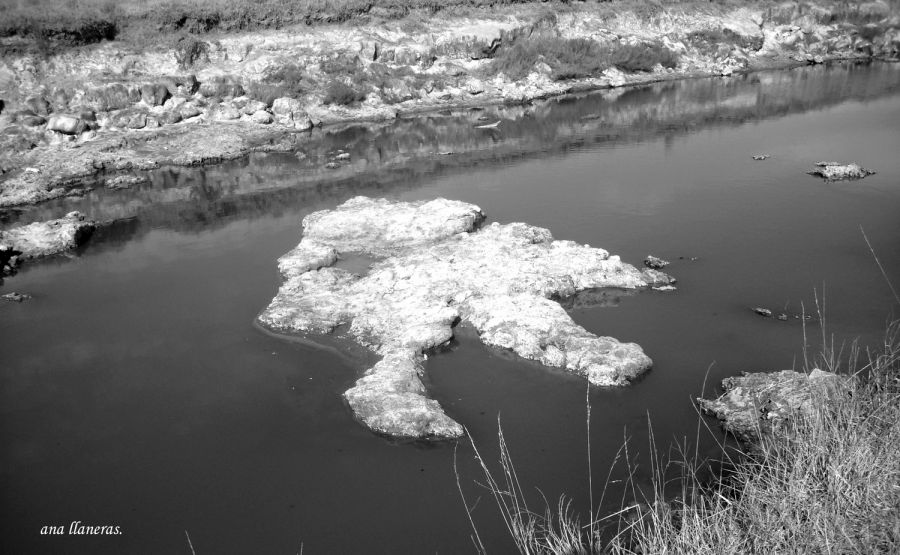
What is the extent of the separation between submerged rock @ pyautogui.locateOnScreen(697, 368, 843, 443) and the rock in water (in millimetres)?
1544

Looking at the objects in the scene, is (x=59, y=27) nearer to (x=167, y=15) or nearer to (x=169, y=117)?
(x=167, y=15)

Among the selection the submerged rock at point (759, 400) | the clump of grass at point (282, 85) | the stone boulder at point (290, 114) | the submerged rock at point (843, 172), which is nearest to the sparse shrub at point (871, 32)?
the submerged rock at point (843, 172)

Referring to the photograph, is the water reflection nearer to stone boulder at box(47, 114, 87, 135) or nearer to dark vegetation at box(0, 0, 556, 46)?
stone boulder at box(47, 114, 87, 135)

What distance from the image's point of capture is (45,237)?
731 inches

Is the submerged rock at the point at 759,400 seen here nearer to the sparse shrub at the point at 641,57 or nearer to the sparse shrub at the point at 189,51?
the sparse shrub at the point at 189,51

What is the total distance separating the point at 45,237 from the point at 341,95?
1757cm

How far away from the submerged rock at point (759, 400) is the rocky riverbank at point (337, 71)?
71.4 feet

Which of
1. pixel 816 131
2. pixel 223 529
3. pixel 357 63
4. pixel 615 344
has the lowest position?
pixel 223 529

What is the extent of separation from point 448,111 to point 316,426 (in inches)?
1009

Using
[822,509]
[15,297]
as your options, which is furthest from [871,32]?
[15,297]

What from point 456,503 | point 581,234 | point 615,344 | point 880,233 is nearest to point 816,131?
point 880,233

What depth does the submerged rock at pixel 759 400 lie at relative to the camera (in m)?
9.79

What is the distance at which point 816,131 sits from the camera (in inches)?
1081

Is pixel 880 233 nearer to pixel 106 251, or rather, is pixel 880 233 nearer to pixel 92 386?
pixel 92 386
